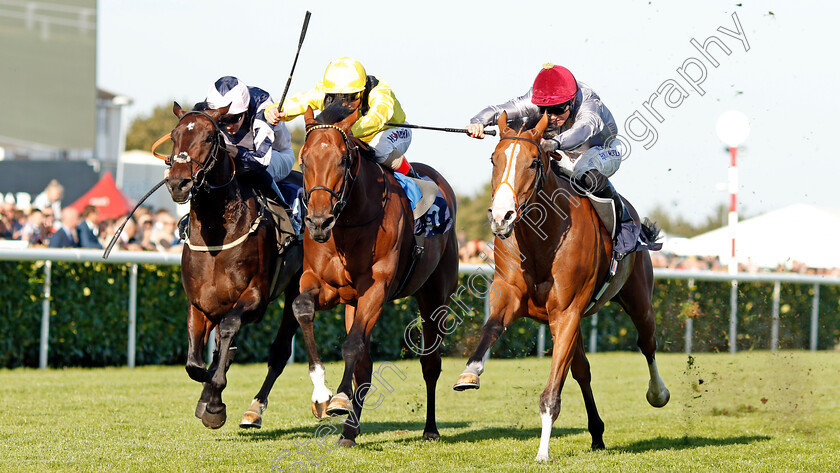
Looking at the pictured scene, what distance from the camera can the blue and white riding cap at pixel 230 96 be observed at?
624 cm

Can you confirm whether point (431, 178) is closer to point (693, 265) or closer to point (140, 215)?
point (140, 215)

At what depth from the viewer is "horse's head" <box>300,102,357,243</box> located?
520cm

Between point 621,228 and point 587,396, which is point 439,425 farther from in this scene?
point 621,228

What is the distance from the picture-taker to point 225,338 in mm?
5875

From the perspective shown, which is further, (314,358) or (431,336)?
(431,336)

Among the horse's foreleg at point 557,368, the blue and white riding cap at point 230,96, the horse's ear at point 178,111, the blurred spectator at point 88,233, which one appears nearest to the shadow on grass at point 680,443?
the horse's foreleg at point 557,368

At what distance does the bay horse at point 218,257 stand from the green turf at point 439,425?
0.45 m

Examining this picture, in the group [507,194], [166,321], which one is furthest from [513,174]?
[166,321]

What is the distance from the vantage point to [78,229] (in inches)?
438

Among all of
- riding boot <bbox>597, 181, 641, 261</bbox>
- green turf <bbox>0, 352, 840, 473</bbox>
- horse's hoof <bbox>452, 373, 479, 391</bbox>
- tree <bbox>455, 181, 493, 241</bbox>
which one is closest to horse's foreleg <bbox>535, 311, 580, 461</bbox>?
green turf <bbox>0, 352, 840, 473</bbox>

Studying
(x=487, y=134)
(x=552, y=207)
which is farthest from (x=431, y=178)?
(x=552, y=207)

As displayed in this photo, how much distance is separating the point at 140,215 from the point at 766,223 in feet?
27.8

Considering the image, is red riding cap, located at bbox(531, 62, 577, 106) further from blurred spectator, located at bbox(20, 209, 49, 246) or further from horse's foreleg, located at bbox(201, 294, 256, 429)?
blurred spectator, located at bbox(20, 209, 49, 246)

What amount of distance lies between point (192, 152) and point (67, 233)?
5891mm
